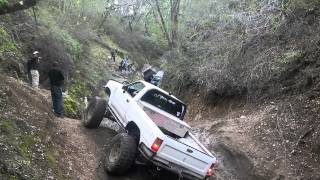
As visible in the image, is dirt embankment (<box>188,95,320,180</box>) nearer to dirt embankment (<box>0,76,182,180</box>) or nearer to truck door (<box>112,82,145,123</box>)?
dirt embankment (<box>0,76,182,180</box>)

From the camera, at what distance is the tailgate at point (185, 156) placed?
26.8 ft

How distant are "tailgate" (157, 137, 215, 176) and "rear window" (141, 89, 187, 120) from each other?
231cm

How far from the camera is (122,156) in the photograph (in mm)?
8477

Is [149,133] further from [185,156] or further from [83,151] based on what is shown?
[83,151]

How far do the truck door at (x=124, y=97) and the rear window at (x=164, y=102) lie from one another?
1.31 ft

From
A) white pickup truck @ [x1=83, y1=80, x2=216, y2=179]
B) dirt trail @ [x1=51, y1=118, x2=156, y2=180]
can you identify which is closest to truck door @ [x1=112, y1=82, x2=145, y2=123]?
white pickup truck @ [x1=83, y1=80, x2=216, y2=179]

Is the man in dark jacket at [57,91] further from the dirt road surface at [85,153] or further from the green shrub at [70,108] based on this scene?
the green shrub at [70,108]

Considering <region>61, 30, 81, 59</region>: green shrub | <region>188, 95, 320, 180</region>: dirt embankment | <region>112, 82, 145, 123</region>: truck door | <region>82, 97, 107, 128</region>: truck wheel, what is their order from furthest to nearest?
<region>61, 30, 81, 59</region>: green shrub < <region>82, 97, 107, 128</region>: truck wheel < <region>112, 82, 145, 123</region>: truck door < <region>188, 95, 320, 180</region>: dirt embankment

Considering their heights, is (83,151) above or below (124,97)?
below

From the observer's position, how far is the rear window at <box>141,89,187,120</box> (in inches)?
408

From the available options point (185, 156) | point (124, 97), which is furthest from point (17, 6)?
point (185, 156)

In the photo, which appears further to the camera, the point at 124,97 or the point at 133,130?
the point at 124,97

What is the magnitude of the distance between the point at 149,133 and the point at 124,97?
2.34 meters

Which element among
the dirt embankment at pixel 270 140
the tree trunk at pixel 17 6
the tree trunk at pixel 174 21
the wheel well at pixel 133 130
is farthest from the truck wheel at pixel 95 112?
the tree trunk at pixel 174 21
